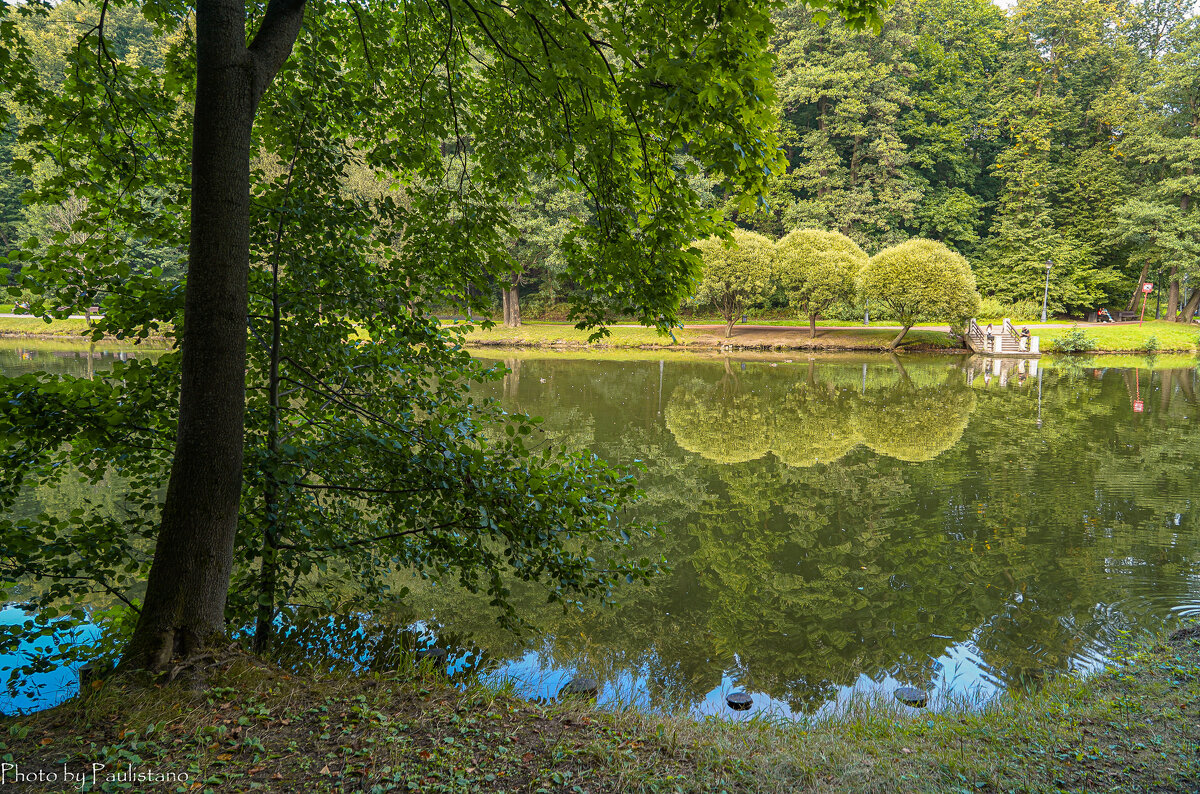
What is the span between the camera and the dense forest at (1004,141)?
142 feet

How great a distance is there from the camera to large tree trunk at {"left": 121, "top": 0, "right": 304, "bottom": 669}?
10.5 feet

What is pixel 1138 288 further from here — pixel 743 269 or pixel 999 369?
pixel 743 269

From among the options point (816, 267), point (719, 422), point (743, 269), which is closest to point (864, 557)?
point (719, 422)

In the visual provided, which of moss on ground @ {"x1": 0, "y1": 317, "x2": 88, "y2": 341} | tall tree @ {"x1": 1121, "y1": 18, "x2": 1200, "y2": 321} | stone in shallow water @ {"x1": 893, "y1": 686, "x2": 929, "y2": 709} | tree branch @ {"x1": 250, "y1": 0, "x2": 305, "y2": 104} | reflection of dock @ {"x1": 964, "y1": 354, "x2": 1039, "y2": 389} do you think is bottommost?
stone in shallow water @ {"x1": 893, "y1": 686, "x2": 929, "y2": 709}

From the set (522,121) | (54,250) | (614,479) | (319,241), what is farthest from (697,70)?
(54,250)

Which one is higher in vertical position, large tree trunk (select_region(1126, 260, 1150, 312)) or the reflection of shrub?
large tree trunk (select_region(1126, 260, 1150, 312))

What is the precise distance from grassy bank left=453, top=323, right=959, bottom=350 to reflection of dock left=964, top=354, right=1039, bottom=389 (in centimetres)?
368

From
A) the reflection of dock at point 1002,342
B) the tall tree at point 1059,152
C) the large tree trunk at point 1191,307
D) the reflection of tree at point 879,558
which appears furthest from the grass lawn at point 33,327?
the large tree trunk at point 1191,307

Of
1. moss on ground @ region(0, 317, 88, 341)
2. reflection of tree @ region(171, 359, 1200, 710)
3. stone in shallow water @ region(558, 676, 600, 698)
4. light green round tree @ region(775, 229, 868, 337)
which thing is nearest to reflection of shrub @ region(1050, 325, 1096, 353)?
light green round tree @ region(775, 229, 868, 337)

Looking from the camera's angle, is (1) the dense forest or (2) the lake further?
(1) the dense forest

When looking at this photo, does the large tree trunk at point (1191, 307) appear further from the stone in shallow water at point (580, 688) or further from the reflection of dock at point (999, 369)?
the stone in shallow water at point (580, 688)

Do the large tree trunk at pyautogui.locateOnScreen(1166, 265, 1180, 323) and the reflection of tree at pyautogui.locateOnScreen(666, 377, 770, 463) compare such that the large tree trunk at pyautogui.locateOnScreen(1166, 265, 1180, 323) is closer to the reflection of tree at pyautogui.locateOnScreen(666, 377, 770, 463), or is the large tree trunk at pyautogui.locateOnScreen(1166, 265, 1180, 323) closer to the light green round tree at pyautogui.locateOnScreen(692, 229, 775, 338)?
the light green round tree at pyautogui.locateOnScreen(692, 229, 775, 338)

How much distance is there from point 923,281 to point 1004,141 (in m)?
29.1

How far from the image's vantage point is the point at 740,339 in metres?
38.7
